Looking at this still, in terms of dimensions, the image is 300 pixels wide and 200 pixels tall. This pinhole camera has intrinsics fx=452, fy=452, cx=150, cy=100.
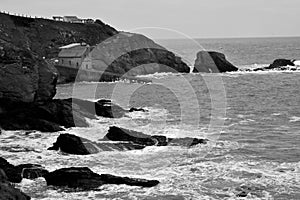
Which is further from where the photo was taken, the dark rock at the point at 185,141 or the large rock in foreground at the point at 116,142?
the dark rock at the point at 185,141

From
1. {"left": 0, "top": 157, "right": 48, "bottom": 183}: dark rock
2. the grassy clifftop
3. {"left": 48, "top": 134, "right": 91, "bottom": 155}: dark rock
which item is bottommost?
{"left": 0, "top": 157, "right": 48, "bottom": 183}: dark rock

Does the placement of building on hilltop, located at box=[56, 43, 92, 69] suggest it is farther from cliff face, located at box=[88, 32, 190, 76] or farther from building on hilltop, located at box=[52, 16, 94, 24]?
building on hilltop, located at box=[52, 16, 94, 24]

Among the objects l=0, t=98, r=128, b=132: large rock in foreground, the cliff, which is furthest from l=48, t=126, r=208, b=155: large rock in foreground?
the cliff

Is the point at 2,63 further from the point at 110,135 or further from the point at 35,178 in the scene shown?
the point at 35,178

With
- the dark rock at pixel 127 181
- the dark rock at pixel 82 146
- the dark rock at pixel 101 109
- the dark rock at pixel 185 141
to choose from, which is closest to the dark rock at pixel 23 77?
the dark rock at pixel 101 109

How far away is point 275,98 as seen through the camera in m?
58.6

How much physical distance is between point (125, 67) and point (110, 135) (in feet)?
189

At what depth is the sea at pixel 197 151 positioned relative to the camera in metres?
23.6

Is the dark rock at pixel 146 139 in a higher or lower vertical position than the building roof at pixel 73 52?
lower

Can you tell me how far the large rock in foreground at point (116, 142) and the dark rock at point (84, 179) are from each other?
20.3 ft

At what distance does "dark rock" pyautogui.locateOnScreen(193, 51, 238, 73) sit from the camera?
323ft

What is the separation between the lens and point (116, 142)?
33.5 m

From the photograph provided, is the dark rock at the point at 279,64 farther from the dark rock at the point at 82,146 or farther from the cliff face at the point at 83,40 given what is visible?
the dark rock at the point at 82,146

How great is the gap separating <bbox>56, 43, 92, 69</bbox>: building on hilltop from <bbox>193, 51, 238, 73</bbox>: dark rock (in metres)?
27.3
